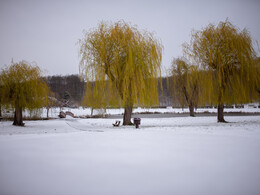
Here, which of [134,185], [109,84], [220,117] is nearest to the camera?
[134,185]

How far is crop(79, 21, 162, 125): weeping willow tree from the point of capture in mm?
10977

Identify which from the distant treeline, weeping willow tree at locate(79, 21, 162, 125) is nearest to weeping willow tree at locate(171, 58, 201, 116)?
weeping willow tree at locate(79, 21, 162, 125)

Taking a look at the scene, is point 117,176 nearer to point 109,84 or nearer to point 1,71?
point 109,84

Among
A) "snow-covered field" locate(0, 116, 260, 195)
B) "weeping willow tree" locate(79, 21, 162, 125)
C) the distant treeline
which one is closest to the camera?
"snow-covered field" locate(0, 116, 260, 195)

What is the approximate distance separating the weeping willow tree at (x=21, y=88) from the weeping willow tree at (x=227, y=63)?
12.3 metres

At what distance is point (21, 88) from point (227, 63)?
1521cm

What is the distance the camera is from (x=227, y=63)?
1203cm

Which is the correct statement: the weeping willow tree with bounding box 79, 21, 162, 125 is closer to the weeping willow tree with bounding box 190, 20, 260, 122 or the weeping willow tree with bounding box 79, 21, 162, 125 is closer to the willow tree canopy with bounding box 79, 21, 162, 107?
the willow tree canopy with bounding box 79, 21, 162, 107

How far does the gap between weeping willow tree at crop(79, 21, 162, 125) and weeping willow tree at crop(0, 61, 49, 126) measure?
489 cm

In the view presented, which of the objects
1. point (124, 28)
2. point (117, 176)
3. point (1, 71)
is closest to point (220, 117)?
point (124, 28)

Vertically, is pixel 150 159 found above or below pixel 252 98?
below

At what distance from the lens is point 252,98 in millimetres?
11836

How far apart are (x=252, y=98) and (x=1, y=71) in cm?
1876

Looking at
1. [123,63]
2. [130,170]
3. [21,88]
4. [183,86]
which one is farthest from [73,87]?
[130,170]
